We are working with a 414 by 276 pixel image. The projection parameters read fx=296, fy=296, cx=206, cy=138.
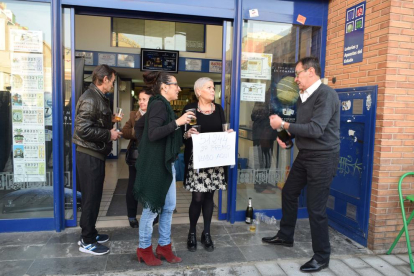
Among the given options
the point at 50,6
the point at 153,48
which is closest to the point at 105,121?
the point at 50,6

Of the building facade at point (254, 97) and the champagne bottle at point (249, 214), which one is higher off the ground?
the building facade at point (254, 97)

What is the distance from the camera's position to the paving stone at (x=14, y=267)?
259 cm

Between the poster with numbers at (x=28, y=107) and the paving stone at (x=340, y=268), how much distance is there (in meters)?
3.28

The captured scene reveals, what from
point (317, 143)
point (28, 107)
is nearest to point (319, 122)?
point (317, 143)

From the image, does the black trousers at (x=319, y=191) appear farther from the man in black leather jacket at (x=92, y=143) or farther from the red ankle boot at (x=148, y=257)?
the man in black leather jacket at (x=92, y=143)

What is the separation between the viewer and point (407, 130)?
10.4 ft

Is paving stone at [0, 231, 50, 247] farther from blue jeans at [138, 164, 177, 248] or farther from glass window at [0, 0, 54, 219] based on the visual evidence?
blue jeans at [138, 164, 177, 248]

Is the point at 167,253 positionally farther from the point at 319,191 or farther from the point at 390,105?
the point at 390,105

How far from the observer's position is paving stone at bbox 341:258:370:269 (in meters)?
2.90

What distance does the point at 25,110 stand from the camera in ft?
11.1

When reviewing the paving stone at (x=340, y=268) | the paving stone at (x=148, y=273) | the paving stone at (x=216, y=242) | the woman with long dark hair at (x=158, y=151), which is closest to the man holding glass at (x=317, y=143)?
the paving stone at (x=340, y=268)

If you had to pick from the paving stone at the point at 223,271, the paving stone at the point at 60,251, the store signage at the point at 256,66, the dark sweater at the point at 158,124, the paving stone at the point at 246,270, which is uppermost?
the store signage at the point at 256,66

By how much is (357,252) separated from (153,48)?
6783 mm

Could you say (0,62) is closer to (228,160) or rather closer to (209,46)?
(228,160)
